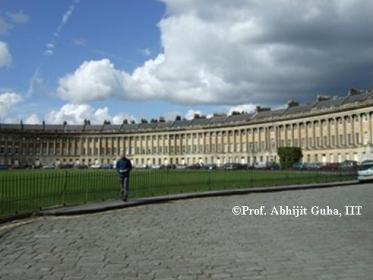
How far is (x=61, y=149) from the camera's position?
176 metres

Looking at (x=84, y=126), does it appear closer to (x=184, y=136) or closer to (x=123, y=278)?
(x=184, y=136)

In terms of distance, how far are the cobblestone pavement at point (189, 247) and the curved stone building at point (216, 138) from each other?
8148cm

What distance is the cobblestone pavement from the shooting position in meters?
8.42

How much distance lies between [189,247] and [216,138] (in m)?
132

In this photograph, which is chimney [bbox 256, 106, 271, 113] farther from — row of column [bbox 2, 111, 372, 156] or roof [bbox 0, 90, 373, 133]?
row of column [bbox 2, 111, 372, 156]

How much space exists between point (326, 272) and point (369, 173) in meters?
31.6

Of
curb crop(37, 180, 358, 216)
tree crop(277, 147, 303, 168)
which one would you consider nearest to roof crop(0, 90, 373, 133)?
tree crop(277, 147, 303, 168)

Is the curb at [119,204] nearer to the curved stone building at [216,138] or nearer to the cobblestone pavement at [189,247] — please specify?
the cobblestone pavement at [189,247]

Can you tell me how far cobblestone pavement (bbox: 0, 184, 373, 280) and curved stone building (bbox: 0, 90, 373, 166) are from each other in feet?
267

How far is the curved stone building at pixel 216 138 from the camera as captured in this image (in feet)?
332

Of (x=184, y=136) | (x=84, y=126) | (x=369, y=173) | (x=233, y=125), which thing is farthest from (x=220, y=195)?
(x=84, y=126)

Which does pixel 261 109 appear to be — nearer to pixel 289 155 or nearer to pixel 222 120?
pixel 222 120

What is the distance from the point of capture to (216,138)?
142375 mm

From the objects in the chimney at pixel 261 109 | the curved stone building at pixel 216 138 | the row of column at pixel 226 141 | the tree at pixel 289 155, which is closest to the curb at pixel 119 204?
Answer: the tree at pixel 289 155
